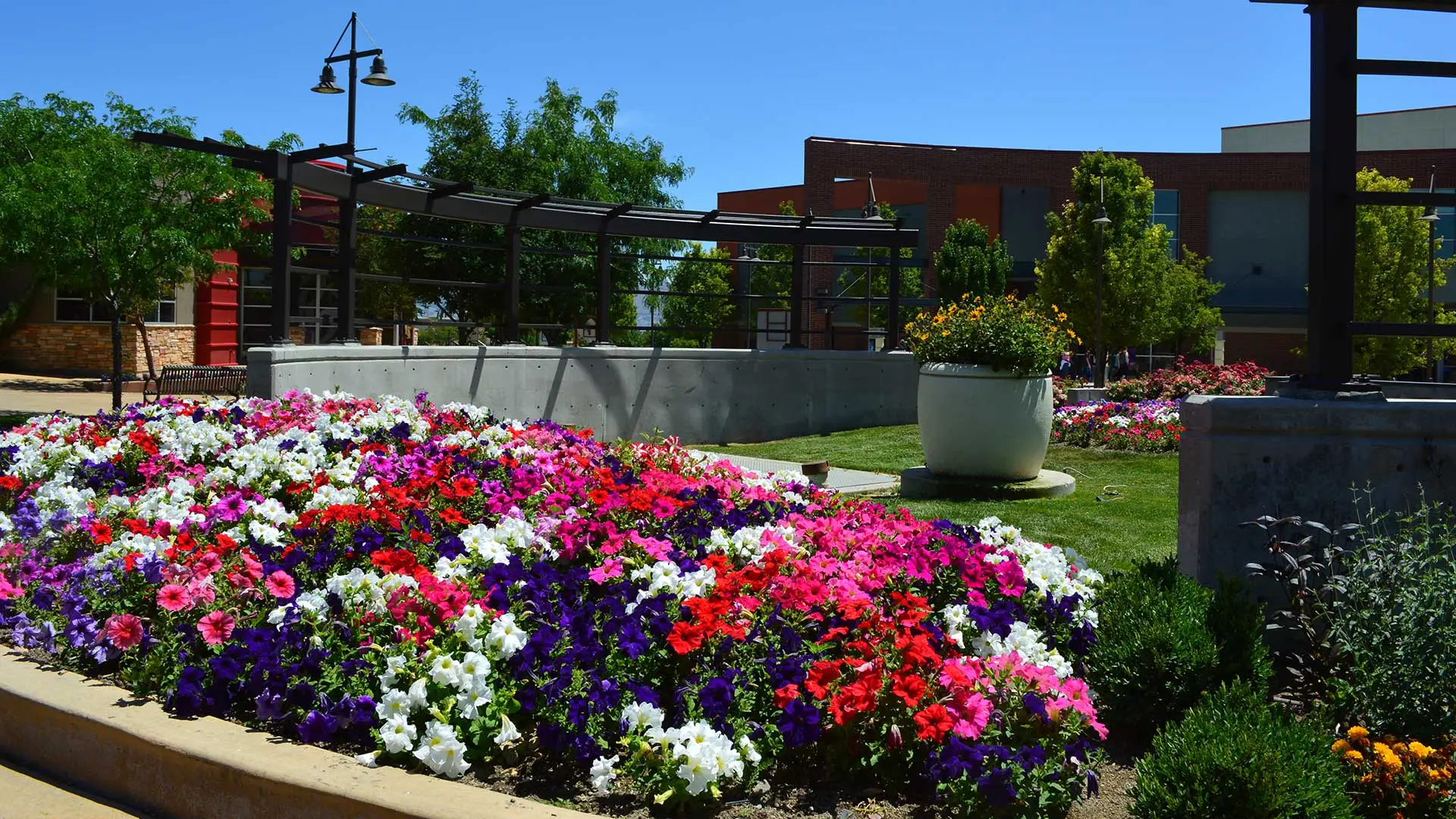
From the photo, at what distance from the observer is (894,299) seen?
19.3m

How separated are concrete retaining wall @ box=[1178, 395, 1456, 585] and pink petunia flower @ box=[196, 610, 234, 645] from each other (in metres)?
3.63

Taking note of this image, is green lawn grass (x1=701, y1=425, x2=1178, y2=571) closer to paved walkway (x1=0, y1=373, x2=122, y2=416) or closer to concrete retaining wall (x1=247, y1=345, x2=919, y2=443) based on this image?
concrete retaining wall (x1=247, y1=345, x2=919, y2=443)

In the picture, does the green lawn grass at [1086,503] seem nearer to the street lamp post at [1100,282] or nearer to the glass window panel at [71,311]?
the street lamp post at [1100,282]

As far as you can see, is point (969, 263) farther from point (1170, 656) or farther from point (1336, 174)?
point (1170, 656)

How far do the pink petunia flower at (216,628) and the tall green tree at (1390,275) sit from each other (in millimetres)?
36869

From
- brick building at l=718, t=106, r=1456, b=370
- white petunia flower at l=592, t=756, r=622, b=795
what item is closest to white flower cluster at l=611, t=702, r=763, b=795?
white petunia flower at l=592, t=756, r=622, b=795

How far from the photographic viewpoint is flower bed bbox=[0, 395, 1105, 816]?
350cm

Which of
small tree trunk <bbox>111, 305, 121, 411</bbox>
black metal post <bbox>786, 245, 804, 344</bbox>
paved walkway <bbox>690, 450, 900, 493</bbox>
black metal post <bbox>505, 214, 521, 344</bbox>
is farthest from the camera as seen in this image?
small tree trunk <bbox>111, 305, 121, 411</bbox>

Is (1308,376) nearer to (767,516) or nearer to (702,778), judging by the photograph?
(767,516)

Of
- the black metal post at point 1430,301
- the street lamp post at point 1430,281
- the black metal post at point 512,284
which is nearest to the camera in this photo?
the black metal post at point 512,284

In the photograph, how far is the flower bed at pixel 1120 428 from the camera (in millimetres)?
14000

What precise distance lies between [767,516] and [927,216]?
4782 cm

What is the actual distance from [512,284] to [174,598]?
1197cm

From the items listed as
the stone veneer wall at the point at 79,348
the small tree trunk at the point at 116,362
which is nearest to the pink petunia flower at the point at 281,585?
the small tree trunk at the point at 116,362
